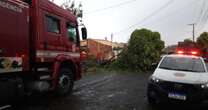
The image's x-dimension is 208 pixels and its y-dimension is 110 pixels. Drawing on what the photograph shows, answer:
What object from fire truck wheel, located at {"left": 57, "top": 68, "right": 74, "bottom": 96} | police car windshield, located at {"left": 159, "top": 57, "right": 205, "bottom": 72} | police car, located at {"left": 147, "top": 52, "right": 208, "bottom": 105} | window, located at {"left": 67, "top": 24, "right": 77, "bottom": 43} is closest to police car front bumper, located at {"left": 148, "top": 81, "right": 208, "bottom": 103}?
police car, located at {"left": 147, "top": 52, "right": 208, "bottom": 105}

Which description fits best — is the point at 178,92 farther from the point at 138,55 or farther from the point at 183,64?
the point at 138,55

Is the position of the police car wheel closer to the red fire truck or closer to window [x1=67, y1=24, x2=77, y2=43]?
the red fire truck

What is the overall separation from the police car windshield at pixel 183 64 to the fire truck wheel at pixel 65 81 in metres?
3.40

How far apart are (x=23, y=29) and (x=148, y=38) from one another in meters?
19.3

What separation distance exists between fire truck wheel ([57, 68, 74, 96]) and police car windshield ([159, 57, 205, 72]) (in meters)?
3.40

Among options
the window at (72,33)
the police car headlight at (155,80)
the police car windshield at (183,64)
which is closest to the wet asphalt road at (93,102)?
the police car headlight at (155,80)

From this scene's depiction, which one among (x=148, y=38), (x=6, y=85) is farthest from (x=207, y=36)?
(x=6, y=85)

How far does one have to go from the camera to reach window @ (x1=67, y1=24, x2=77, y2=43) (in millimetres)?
9923

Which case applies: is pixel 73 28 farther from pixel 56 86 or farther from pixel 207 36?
pixel 207 36

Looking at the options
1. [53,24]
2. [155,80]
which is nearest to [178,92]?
[155,80]

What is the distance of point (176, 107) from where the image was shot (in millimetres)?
8000

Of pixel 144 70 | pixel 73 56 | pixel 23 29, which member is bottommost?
pixel 144 70

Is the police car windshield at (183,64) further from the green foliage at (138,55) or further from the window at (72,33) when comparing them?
the green foliage at (138,55)

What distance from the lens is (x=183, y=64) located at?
898 cm
